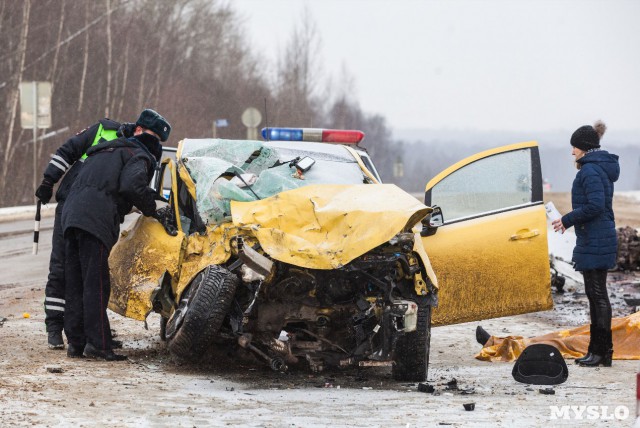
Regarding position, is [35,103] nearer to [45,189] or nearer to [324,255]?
[45,189]

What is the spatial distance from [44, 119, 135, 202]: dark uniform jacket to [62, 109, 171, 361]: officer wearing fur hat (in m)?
0.29

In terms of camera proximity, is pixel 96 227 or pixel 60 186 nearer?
pixel 96 227

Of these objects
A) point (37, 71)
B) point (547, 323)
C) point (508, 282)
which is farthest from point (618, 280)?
point (37, 71)

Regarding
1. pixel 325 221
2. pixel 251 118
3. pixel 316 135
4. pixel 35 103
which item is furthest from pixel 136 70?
pixel 325 221

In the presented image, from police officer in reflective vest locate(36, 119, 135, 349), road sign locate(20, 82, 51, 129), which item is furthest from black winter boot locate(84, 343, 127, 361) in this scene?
road sign locate(20, 82, 51, 129)

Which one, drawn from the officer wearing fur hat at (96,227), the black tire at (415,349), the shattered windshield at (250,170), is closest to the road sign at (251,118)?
the shattered windshield at (250,170)

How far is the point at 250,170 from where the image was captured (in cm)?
898

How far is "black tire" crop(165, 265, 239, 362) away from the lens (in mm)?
7344

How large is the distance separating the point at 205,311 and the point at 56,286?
2196 mm

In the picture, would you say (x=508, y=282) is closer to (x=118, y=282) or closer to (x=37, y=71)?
(x=118, y=282)

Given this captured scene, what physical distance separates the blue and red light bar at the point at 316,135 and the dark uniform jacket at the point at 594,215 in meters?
2.62

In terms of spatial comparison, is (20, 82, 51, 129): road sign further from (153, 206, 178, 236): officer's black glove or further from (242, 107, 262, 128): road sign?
(153, 206, 178, 236): officer's black glove

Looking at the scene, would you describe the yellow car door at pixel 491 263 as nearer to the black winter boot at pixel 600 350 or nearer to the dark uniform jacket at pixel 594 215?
the dark uniform jacket at pixel 594 215

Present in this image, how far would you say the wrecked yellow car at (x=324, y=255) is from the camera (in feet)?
24.5
